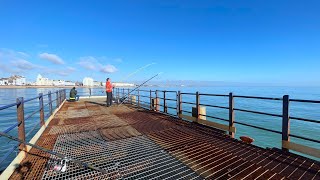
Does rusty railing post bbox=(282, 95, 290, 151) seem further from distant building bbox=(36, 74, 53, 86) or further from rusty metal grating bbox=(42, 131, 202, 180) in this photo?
distant building bbox=(36, 74, 53, 86)

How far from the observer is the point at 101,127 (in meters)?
6.20

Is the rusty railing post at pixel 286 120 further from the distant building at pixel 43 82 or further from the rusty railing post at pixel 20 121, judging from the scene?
the distant building at pixel 43 82

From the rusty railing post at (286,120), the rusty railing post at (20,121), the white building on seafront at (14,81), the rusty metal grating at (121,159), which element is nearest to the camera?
the rusty metal grating at (121,159)

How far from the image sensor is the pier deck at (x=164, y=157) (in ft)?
9.78

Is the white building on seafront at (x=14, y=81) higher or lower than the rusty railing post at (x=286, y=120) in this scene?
higher

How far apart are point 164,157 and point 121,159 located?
81 cm

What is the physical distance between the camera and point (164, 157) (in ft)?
12.0

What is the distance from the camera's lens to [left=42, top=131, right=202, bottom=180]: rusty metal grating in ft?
9.73

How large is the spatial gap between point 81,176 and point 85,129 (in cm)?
324

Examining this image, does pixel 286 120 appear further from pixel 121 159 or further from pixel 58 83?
pixel 58 83

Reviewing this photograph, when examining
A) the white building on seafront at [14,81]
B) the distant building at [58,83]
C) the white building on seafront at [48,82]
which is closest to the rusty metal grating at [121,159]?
the white building on seafront at [48,82]

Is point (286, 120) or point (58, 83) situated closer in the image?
point (286, 120)

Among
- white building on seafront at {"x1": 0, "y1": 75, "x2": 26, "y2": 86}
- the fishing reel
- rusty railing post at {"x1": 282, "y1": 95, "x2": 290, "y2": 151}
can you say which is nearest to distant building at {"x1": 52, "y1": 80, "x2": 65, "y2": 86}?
white building on seafront at {"x1": 0, "y1": 75, "x2": 26, "y2": 86}

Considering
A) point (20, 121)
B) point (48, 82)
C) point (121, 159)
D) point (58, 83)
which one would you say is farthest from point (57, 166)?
point (48, 82)
